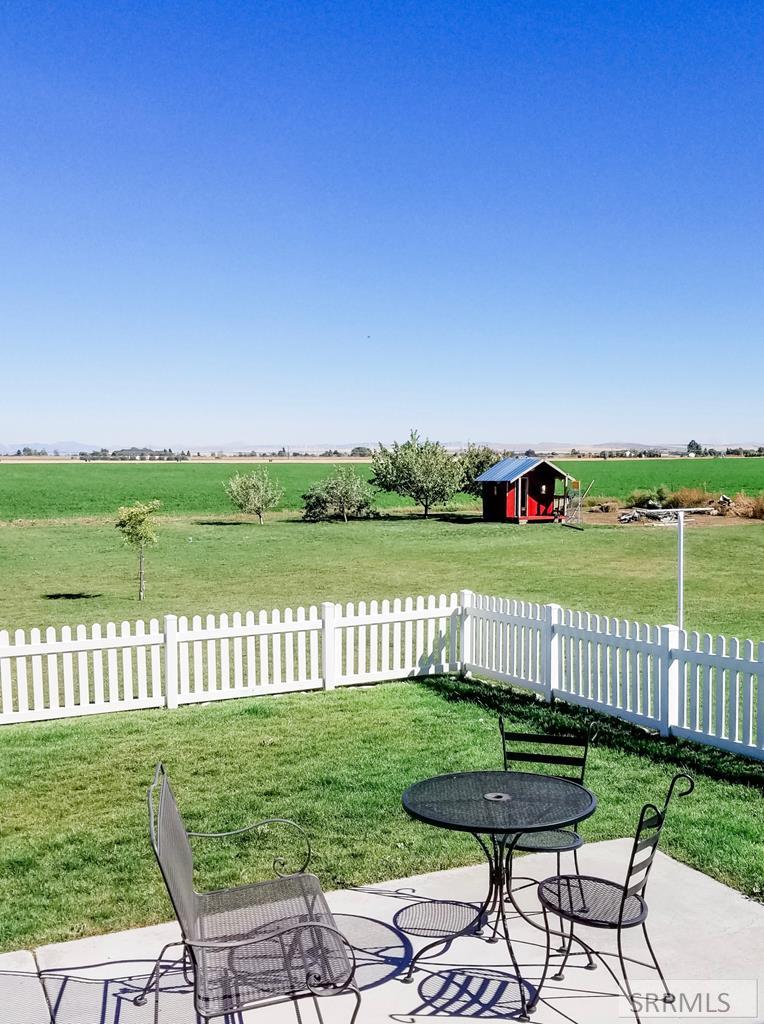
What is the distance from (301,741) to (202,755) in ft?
3.23

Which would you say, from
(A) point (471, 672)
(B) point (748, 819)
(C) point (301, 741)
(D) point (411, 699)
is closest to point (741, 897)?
(B) point (748, 819)

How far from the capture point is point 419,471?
139ft

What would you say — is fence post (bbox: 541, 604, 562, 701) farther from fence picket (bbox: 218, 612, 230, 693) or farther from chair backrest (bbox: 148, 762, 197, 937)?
chair backrest (bbox: 148, 762, 197, 937)

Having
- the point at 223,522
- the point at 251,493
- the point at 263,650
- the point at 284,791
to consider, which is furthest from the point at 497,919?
the point at 223,522

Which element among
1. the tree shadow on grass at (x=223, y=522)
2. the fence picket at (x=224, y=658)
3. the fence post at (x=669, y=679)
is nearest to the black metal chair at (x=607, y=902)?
the fence post at (x=669, y=679)

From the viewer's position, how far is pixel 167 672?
33.4 feet

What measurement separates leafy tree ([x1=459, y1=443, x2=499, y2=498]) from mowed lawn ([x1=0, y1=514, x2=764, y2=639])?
21.4ft

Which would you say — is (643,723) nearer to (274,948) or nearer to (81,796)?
(81,796)

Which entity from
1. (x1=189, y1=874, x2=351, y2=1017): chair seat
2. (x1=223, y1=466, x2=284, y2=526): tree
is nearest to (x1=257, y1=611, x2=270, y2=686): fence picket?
(x1=189, y1=874, x2=351, y2=1017): chair seat

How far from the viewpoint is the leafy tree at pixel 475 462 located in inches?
1732

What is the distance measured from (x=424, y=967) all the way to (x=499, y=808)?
86 cm

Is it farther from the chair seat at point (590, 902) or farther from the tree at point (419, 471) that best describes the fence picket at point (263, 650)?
the tree at point (419, 471)

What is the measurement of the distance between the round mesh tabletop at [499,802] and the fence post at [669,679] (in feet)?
13.0
